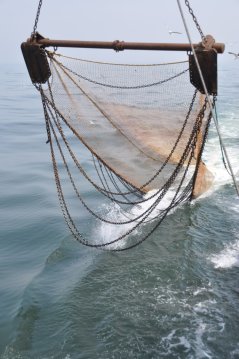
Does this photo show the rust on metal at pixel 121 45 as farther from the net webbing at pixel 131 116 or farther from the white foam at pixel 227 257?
the white foam at pixel 227 257

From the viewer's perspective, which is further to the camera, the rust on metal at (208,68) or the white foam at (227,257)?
the white foam at (227,257)

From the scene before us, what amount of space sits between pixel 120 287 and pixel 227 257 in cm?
305

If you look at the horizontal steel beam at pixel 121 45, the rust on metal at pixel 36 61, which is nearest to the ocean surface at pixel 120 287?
the rust on metal at pixel 36 61

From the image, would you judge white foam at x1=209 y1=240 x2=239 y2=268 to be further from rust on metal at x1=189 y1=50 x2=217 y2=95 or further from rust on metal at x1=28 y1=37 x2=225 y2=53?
rust on metal at x1=28 y1=37 x2=225 y2=53

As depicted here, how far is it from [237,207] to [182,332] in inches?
267

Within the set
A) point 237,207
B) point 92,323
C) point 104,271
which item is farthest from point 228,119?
point 92,323

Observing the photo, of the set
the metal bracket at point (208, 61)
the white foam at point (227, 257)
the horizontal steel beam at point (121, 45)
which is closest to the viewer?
the metal bracket at point (208, 61)

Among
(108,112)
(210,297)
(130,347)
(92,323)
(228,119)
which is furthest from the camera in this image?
(228,119)

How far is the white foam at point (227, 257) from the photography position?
30.7 feet

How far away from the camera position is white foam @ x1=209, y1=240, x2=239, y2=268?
9.37 meters

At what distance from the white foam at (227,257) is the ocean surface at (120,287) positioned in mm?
26

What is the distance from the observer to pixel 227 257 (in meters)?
9.68

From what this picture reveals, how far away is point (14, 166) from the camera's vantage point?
731 inches

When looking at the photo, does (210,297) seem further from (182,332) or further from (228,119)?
(228,119)
